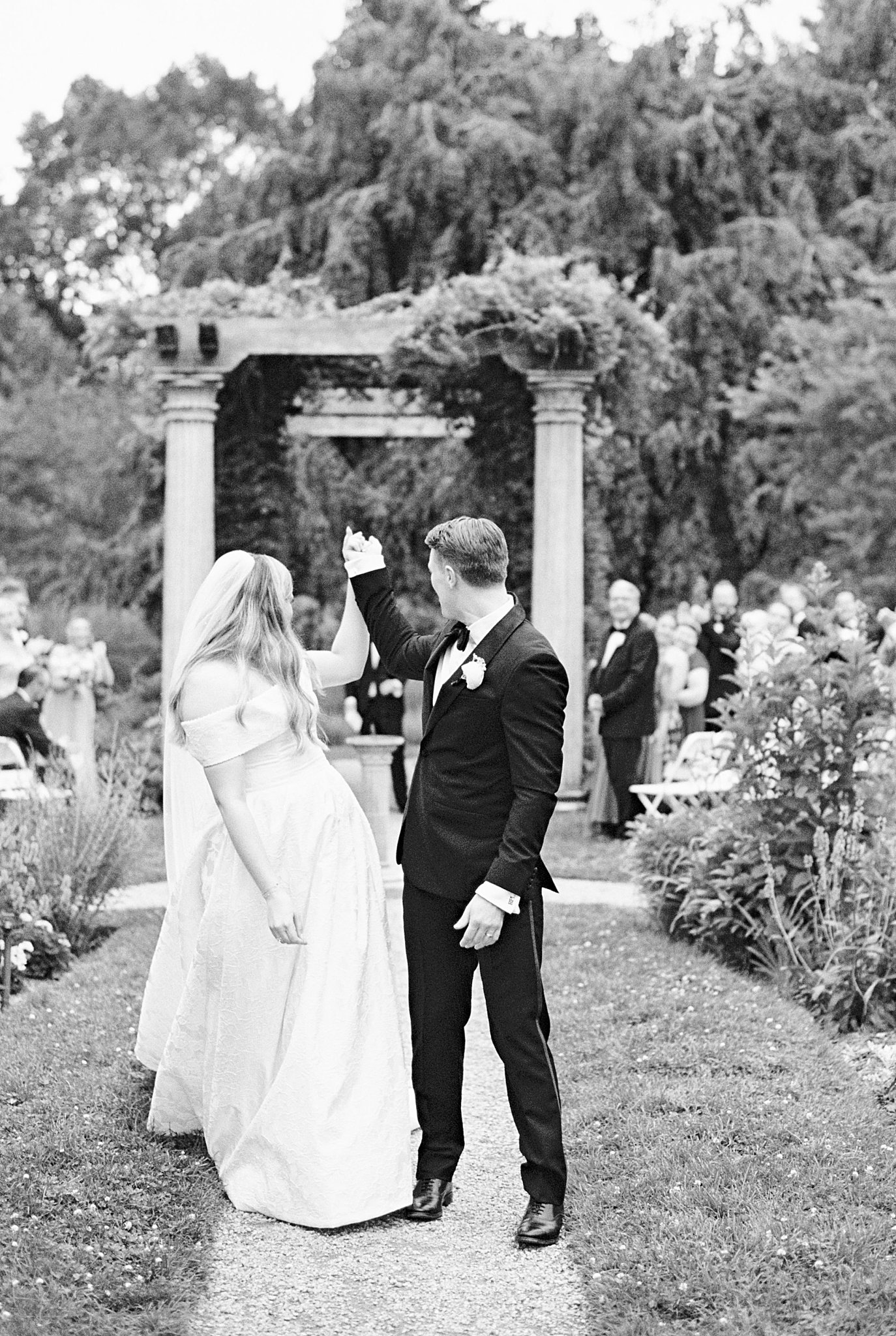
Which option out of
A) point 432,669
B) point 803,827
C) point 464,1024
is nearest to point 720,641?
point 803,827

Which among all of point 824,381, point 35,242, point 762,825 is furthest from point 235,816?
point 35,242

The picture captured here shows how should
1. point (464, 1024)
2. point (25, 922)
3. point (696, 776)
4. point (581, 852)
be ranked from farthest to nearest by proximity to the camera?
point (581, 852) < point (696, 776) < point (25, 922) < point (464, 1024)

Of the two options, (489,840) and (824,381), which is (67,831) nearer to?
(489,840)

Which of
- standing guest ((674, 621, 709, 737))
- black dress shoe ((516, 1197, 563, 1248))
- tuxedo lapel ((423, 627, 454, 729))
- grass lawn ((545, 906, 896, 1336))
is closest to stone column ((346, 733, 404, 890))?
grass lawn ((545, 906, 896, 1336))

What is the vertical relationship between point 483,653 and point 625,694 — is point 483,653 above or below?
Answer: above

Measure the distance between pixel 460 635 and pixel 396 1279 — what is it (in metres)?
1.56

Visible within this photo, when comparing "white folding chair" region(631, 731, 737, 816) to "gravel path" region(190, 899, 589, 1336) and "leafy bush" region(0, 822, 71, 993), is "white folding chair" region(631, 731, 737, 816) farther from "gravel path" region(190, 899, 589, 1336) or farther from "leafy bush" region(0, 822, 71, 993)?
"gravel path" region(190, 899, 589, 1336)

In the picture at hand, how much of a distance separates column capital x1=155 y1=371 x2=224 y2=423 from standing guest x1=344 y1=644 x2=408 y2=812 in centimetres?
230

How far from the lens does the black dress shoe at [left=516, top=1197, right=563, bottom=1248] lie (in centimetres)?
396

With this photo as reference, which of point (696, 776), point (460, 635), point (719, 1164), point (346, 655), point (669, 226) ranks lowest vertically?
point (719, 1164)

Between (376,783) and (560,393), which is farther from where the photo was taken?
(560,393)

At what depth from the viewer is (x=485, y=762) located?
3.95m

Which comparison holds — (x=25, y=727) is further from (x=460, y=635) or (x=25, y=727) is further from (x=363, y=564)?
(x=460, y=635)

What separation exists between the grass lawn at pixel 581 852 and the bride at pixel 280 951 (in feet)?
14.1
